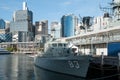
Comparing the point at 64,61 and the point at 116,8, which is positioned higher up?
the point at 116,8

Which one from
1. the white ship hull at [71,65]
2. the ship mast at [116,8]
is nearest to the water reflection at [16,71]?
the white ship hull at [71,65]

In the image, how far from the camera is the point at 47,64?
55.5 m

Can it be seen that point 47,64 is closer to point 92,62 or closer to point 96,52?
point 92,62

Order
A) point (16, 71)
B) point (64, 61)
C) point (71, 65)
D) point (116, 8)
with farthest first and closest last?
point (116, 8)
point (16, 71)
point (64, 61)
point (71, 65)

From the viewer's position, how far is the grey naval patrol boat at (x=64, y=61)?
4298 cm

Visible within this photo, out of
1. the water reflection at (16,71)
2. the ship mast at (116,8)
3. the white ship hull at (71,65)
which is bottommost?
the water reflection at (16,71)

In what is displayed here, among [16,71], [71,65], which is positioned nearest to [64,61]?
[71,65]

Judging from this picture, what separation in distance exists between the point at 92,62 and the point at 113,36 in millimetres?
27035

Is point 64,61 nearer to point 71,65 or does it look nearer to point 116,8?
point 71,65

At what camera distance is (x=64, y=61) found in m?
46.4

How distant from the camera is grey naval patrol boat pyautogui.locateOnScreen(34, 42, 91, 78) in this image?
4298cm

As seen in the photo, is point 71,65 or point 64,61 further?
point 64,61

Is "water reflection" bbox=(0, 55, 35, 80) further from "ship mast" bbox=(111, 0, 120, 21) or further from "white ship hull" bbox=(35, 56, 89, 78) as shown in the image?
"ship mast" bbox=(111, 0, 120, 21)

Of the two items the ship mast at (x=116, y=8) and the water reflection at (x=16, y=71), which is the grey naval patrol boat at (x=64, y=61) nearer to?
the water reflection at (x=16, y=71)
